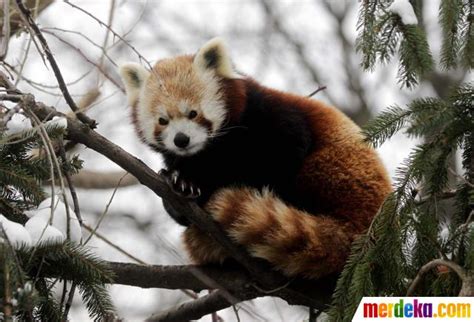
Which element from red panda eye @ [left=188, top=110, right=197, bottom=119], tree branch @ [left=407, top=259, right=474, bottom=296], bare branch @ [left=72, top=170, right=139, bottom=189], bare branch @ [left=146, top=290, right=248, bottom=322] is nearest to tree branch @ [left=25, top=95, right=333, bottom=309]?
bare branch @ [left=146, top=290, right=248, bottom=322]

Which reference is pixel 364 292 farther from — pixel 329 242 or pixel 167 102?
pixel 167 102

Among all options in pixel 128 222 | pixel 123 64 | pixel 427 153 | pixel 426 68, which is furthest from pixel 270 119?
pixel 128 222

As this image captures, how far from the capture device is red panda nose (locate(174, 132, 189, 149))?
379 centimetres

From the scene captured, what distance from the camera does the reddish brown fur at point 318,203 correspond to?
3330 mm

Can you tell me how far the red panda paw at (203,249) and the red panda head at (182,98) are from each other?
44cm

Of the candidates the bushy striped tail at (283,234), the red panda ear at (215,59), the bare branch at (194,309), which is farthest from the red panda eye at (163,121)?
the bare branch at (194,309)

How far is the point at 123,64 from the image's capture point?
436 centimetres

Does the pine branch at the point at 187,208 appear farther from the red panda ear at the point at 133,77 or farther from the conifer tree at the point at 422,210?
the red panda ear at the point at 133,77

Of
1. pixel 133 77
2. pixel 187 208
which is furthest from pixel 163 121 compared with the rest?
pixel 187 208

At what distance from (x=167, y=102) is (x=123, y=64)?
0.54 metres

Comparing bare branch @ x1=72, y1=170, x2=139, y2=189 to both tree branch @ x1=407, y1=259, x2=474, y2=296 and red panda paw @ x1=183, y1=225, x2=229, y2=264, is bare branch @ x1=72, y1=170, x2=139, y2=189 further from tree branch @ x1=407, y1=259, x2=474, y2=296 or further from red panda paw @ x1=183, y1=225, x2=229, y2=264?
tree branch @ x1=407, y1=259, x2=474, y2=296

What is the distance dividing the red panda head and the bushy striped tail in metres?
0.53

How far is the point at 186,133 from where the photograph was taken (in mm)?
3822

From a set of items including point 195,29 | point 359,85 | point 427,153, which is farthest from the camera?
point 195,29
